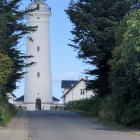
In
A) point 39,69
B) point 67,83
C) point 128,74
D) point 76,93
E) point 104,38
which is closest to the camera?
point 128,74

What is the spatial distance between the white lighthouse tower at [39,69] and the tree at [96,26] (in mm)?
33014

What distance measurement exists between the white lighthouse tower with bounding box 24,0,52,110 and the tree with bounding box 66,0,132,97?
1300 inches

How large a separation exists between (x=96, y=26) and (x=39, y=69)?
3607 centimetres

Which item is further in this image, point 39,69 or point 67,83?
point 67,83

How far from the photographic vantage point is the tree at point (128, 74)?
22.7 m

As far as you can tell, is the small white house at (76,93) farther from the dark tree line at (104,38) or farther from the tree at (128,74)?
the tree at (128,74)

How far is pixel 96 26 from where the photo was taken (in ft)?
120

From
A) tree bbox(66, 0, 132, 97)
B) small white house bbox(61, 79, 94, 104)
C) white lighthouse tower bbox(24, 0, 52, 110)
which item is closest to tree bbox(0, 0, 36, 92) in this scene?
tree bbox(66, 0, 132, 97)

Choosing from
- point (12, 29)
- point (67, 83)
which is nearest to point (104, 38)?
point (12, 29)

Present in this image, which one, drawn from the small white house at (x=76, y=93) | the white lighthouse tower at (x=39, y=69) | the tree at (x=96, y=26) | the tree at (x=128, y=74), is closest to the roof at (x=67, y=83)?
the small white house at (x=76, y=93)

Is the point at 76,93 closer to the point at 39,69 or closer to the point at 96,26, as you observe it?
the point at 39,69

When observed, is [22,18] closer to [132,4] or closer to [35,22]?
[132,4]

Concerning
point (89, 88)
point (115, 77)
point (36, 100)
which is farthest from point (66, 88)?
point (115, 77)

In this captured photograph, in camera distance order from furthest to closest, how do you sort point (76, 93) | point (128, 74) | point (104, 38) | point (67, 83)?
1. point (67, 83)
2. point (76, 93)
3. point (104, 38)
4. point (128, 74)
